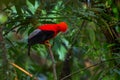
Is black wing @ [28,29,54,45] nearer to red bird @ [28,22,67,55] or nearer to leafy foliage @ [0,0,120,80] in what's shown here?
red bird @ [28,22,67,55]

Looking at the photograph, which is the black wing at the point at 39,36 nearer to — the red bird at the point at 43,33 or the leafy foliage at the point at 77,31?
the red bird at the point at 43,33

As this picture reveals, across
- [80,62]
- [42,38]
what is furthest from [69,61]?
[80,62]

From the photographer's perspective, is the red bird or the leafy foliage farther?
the leafy foliage

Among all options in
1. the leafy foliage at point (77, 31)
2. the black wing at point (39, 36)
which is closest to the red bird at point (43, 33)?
the black wing at point (39, 36)

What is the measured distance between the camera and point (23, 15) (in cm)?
179

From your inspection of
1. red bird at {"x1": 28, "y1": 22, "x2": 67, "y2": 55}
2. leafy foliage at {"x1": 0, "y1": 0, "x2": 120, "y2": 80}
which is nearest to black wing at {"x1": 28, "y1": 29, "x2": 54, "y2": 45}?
red bird at {"x1": 28, "y1": 22, "x2": 67, "y2": 55}

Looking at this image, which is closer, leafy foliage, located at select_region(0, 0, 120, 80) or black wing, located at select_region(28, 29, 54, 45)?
black wing, located at select_region(28, 29, 54, 45)

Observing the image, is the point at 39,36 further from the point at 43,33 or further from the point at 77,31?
the point at 77,31

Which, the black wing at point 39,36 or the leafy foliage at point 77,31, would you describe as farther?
the leafy foliage at point 77,31

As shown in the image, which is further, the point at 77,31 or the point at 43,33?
the point at 77,31

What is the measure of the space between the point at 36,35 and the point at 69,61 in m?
0.39

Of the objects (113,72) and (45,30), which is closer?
(45,30)

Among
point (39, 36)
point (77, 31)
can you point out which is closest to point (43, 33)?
point (39, 36)

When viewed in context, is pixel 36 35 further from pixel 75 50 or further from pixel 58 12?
pixel 75 50
